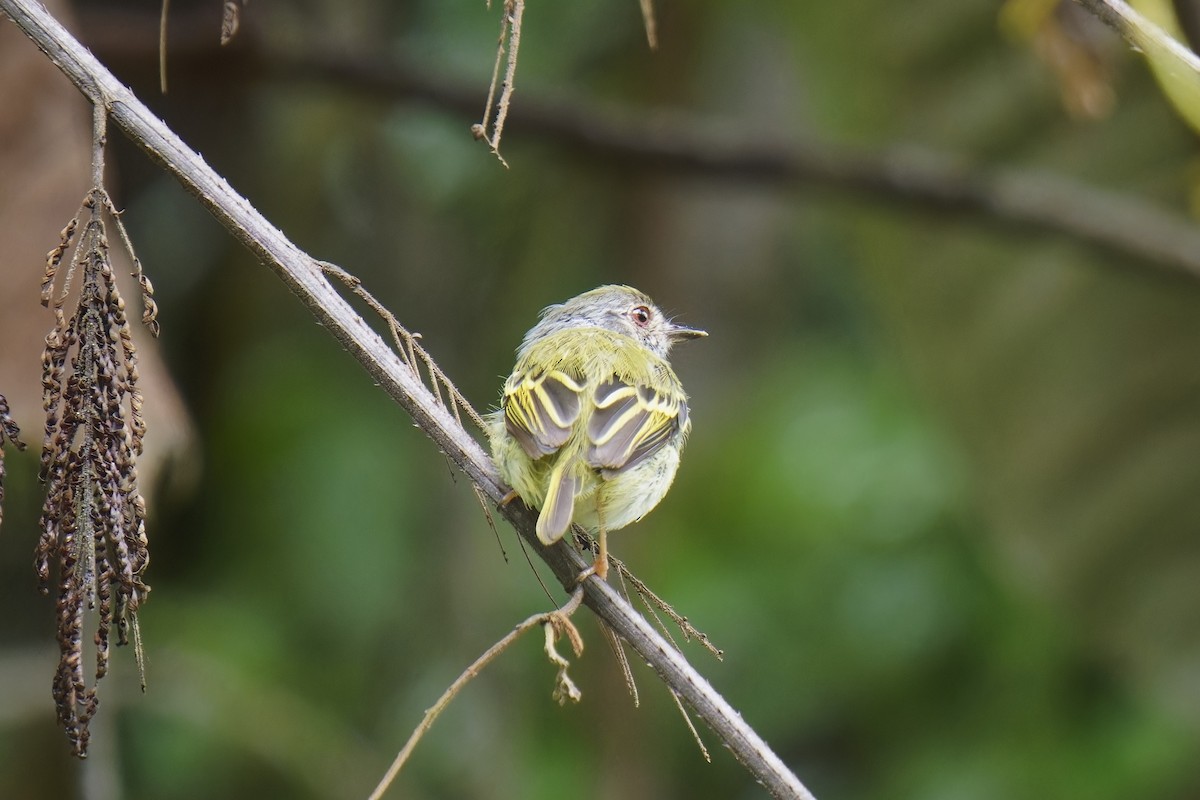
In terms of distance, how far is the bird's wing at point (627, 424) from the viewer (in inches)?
122

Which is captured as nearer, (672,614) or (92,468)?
(92,468)

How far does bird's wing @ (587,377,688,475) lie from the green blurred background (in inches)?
78.8

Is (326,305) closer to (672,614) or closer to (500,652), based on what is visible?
(500,652)

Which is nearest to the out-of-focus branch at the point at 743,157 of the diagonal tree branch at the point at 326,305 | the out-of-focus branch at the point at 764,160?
the out-of-focus branch at the point at 764,160

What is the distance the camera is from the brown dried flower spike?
5.29ft

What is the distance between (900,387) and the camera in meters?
6.83

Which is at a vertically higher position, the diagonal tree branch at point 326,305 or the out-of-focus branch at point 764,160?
the out-of-focus branch at point 764,160

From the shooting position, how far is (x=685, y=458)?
6.35 meters

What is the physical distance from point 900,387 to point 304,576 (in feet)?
10.3

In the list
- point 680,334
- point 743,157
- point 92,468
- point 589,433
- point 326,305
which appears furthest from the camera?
point 743,157

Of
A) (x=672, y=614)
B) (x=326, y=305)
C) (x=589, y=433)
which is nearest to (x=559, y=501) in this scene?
(x=589, y=433)

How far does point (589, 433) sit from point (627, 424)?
0.41ft

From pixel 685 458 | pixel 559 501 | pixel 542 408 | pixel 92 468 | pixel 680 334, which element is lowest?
pixel 92 468

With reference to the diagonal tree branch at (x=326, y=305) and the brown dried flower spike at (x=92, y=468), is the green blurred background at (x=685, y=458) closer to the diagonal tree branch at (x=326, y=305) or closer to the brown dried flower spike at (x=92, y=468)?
the diagonal tree branch at (x=326, y=305)
